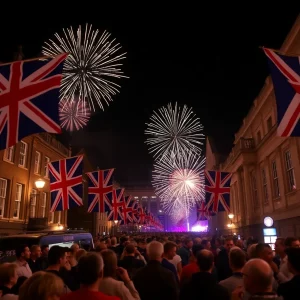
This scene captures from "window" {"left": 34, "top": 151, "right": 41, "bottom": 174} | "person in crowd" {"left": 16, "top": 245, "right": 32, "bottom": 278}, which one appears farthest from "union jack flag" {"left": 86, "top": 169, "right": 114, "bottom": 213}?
"person in crowd" {"left": 16, "top": 245, "right": 32, "bottom": 278}

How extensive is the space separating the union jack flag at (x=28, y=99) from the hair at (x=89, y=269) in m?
5.14

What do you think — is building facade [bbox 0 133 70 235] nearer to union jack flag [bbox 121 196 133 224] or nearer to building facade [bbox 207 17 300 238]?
union jack flag [bbox 121 196 133 224]

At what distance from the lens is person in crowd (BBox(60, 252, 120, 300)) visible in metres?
3.43

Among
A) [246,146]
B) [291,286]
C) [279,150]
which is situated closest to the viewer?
[291,286]

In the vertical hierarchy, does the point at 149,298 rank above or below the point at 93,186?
below

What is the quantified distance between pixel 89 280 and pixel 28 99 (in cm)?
615

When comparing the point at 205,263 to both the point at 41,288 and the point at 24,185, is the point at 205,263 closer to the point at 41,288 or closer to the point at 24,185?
the point at 41,288

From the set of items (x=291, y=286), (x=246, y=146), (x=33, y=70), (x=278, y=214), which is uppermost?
(x=246, y=146)

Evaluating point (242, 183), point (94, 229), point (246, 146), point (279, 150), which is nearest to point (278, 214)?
point (279, 150)

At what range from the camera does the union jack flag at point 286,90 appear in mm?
8961

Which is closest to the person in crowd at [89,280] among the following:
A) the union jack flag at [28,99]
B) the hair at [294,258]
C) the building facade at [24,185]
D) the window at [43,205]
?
the hair at [294,258]

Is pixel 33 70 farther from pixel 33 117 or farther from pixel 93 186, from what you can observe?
pixel 93 186

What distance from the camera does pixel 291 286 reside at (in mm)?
3904

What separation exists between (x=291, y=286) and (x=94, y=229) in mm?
47722
